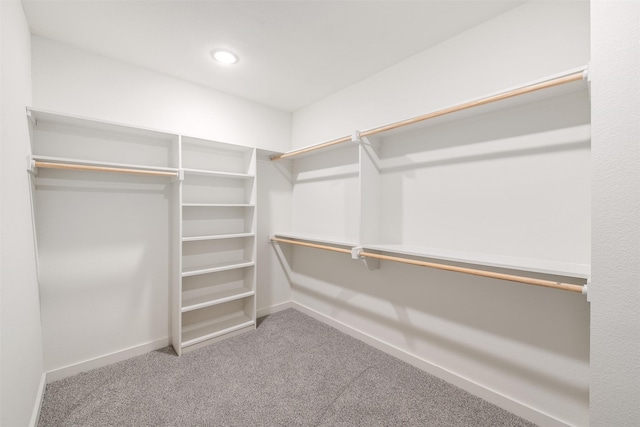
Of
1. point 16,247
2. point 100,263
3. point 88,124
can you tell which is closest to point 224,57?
point 88,124

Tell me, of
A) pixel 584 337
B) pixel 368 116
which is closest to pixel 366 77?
pixel 368 116

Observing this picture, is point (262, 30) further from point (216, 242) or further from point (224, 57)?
point (216, 242)

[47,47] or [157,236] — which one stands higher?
[47,47]

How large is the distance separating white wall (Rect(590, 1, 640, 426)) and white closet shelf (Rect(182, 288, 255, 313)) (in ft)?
7.86

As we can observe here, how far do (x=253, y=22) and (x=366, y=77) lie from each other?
1114 millimetres

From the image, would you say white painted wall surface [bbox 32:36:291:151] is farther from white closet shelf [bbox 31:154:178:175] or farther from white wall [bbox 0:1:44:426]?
white closet shelf [bbox 31:154:178:175]

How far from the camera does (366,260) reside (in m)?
2.12

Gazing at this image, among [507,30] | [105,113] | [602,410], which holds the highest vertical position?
[507,30]

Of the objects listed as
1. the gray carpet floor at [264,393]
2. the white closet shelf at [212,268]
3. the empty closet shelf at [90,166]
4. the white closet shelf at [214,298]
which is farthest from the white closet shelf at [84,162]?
the gray carpet floor at [264,393]

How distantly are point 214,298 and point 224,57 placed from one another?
213 cm


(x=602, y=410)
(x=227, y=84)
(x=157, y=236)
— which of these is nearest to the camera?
(x=602, y=410)

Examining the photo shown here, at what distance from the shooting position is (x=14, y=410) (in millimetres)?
1164

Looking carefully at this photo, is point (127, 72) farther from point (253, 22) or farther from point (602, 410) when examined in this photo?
point (602, 410)

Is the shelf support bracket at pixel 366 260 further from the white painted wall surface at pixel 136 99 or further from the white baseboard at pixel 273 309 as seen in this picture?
the white painted wall surface at pixel 136 99
